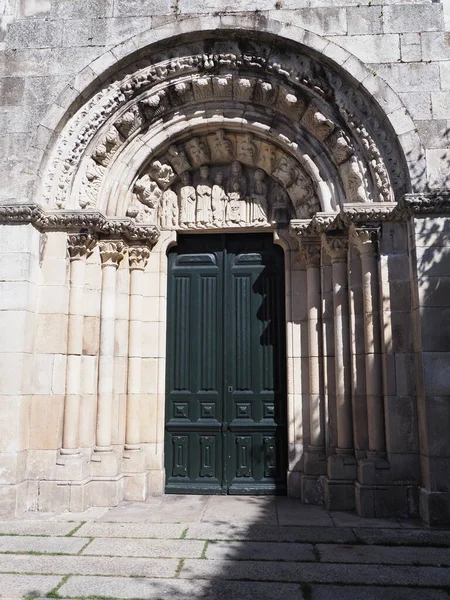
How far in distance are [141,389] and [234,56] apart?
4626 mm

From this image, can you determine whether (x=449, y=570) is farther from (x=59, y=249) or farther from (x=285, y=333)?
(x=59, y=249)

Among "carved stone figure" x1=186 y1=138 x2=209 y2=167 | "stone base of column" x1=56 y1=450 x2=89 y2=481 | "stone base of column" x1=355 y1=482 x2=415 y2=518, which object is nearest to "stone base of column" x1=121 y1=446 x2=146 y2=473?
"stone base of column" x1=56 y1=450 x2=89 y2=481

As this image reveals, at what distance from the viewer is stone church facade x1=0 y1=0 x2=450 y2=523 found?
21.0ft

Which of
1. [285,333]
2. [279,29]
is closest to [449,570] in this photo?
[285,333]

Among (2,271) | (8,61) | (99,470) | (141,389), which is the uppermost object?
(8,61)

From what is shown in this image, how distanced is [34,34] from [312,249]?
15.4ft

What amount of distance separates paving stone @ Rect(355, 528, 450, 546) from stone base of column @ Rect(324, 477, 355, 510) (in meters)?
0.78

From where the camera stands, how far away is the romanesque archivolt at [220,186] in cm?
765

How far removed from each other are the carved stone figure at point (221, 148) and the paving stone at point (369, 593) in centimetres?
568

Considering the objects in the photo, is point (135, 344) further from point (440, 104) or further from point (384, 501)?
point (440, 104)

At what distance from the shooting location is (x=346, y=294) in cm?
695

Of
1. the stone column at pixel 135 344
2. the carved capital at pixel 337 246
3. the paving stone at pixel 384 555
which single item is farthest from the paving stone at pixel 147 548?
the carved capital at pixel 337 246

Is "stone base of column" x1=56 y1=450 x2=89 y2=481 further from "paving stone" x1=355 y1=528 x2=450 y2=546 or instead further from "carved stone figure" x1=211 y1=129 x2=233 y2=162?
"carved stone figure" x1=211 y1=129 x2=233 y2=162

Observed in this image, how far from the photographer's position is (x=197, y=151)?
7734mm
